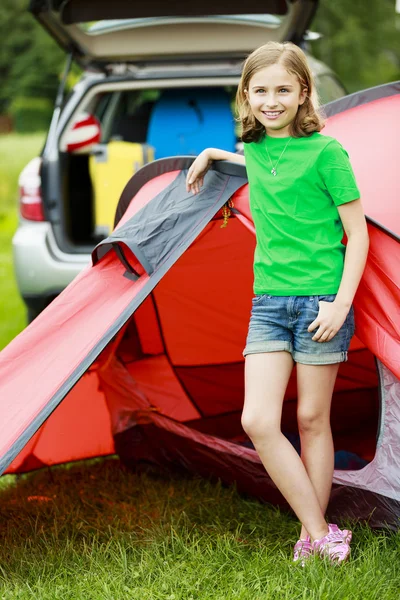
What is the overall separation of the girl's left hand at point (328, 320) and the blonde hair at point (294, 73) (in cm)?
46

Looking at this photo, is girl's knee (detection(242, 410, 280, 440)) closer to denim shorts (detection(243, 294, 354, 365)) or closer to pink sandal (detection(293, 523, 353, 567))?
denim shorts (detection(243, 294, 354, 365))

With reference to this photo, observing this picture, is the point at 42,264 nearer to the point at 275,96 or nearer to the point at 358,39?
the point at 275,96

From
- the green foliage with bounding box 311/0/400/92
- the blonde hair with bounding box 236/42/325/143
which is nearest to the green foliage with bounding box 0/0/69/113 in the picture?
the green foliage with bounding box 311/0/400/92

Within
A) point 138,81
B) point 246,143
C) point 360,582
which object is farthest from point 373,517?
point 138,81

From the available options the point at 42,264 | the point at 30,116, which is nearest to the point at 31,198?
the point at 42,264

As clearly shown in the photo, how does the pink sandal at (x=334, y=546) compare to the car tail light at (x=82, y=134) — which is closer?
the pink sandal at (x=334, y=546)

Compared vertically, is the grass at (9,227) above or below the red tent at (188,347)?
below

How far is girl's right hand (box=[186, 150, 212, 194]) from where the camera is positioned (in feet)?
8.03

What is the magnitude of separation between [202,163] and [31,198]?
1.81m

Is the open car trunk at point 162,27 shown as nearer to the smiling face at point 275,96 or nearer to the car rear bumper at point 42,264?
the car rear bumper at point 42,264

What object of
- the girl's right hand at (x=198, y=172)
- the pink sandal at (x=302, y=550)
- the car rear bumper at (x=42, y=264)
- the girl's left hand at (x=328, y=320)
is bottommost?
the pink sandal at (x=302, y=550)

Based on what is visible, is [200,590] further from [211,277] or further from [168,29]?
[168,29]

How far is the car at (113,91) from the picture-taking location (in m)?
3.90

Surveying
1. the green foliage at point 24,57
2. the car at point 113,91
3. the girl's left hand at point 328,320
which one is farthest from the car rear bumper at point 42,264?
the green foliage at point 24,57
